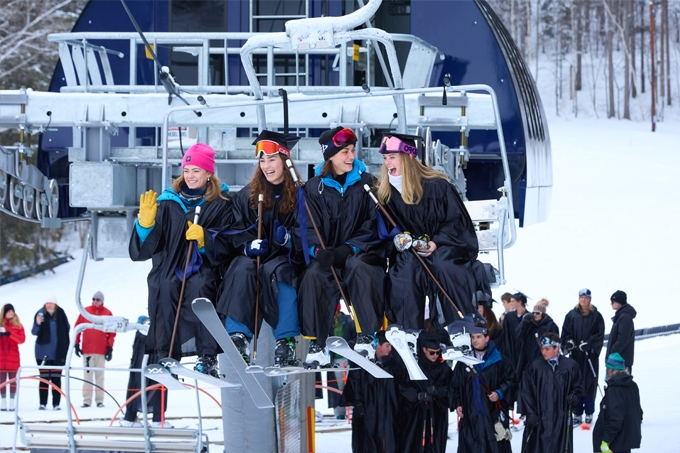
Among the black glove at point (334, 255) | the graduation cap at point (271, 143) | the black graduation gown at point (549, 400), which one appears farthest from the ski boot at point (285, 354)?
the black graduation gown at point (549, 400)

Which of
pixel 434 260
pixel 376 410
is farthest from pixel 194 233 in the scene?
pixel 376 410

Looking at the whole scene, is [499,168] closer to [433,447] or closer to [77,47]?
[433,447]

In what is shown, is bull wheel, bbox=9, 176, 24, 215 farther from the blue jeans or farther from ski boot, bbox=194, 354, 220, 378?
the blue jeans

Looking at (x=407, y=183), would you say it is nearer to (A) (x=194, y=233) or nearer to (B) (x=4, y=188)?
(A) (x=194, y=233)

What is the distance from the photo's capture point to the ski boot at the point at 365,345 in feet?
20.2

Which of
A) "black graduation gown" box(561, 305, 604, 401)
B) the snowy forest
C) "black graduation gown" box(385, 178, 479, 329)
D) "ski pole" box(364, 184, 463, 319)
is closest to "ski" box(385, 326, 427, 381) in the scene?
"black graduation gown" box(385, 178, 479, 329)

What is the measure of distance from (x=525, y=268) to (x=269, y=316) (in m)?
21.2

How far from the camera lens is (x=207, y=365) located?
635 cm

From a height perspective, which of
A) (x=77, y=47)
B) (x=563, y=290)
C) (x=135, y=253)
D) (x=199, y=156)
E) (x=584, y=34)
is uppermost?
(x=584, y=34)

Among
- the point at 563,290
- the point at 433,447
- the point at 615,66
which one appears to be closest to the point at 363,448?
the point at 433,447

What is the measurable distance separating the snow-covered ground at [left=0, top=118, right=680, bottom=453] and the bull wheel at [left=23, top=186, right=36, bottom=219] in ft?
12.6

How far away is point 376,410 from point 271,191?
3877mm

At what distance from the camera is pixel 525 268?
1057 inches

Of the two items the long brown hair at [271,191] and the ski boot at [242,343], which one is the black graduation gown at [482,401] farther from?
the long brown hair at [271,191]
